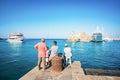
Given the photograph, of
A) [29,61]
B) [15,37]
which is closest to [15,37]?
[15,37]

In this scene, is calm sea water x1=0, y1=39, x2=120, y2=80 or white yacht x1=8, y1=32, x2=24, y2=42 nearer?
calm sea water x1=0, y1=39, x2=120, y2=80

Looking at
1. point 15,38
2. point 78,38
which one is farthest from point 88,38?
point 15,38

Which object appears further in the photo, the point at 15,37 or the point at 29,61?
the point at 15,37

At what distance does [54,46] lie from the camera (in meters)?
10.5

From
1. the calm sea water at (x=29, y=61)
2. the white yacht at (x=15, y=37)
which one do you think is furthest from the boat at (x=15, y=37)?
the calm sea water at (x=29, y=61)

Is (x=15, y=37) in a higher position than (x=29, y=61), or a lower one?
higher

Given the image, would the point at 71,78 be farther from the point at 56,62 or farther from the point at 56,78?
the point at 56,62

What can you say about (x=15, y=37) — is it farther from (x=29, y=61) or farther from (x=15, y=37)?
(x=29, y=61)

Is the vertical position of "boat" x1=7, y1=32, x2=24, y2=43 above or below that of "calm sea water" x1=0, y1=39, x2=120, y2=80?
above

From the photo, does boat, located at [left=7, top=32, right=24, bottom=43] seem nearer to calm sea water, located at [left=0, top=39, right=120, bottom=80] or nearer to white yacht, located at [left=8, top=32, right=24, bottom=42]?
white yacht, located at [left=8, top=32, right=24, bottom=42]

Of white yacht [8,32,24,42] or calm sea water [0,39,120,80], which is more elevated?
white yacht [8,32,24,42]

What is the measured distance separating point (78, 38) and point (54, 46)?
177m

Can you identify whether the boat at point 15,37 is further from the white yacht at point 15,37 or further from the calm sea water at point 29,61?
the calm sea water at point 29,61

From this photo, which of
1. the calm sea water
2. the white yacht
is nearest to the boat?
the white yacht
